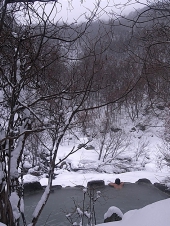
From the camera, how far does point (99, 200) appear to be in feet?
35.9

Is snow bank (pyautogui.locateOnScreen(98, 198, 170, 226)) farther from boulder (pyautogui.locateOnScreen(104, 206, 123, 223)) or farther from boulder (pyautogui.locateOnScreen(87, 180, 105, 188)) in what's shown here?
boulder (pyautogui.locateOnScreen(87, 180, 105, 188))

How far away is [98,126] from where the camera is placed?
57.1 feet

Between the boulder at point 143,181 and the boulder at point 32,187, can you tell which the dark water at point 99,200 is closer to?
the boulder at point 143,181

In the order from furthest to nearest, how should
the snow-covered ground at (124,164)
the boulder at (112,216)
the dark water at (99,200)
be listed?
the snow-covered ground at (124,164) < the dark water at (99,200) < the boulder at (112,216)

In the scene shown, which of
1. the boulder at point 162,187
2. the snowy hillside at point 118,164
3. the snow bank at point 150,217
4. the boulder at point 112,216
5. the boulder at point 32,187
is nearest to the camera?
the snow bank at point 150,217

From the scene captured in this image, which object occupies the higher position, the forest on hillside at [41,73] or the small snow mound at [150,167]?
the forest on hillside at [41,73]

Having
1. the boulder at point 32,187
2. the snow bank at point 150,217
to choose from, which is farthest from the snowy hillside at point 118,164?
the snow bank at point 150,217

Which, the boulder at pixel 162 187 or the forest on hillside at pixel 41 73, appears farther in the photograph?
the boulder at pixel 162 187

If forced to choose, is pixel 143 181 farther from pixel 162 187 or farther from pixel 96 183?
pixel 96 183

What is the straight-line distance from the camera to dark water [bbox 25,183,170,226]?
30.4 feet

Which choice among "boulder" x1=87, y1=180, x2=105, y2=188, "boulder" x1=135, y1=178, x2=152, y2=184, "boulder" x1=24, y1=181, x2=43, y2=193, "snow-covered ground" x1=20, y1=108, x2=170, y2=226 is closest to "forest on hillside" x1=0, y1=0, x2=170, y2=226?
"snow-covered ground" x1=20, y1=108, x2=170, y2=226

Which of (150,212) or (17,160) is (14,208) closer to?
(17,160)

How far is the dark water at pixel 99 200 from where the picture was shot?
9.27 m

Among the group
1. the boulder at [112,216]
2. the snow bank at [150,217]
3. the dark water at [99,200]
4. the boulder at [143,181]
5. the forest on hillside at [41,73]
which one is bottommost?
the dark water at [99,200]
